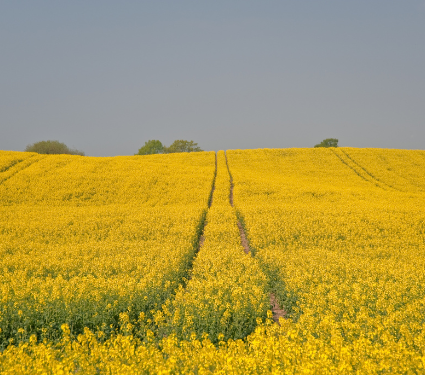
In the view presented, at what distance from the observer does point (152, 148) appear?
113875 millimetres

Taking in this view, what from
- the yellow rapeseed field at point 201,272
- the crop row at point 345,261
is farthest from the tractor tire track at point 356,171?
the yellow rapeseed field at point 201,272

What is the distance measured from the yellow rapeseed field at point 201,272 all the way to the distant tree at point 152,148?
6719 cm

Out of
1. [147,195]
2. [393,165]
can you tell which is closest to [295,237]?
[147,195]

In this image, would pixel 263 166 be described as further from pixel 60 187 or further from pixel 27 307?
pixel 27 307

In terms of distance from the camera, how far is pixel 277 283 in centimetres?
1350

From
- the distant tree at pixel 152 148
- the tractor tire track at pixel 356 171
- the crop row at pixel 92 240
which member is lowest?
the crop row at pixel 92 240

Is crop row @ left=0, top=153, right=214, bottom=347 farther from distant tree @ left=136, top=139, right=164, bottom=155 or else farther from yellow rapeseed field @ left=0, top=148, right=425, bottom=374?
distant tree @ left=136, top=139, right=164, bottom=155

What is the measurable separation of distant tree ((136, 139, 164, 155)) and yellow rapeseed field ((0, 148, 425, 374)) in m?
67.2

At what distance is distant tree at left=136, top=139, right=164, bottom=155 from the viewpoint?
113 meters

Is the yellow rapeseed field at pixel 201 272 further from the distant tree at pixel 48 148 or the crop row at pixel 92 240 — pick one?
the distant tree at pixel 48 148

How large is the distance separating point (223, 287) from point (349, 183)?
123 ft

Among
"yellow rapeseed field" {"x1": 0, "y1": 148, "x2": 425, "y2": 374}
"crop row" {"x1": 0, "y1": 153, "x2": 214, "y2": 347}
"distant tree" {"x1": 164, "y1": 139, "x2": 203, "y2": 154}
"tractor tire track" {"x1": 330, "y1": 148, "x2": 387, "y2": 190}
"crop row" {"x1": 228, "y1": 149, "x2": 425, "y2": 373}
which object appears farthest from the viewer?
"distant tree" {"x1": 164, "y1": 139, "x2": 203, "y2": 154}

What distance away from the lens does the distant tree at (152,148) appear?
11338cm

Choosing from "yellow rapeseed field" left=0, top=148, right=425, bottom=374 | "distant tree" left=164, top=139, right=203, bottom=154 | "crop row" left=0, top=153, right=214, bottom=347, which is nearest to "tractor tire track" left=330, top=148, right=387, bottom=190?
"yellow rapeseed field" left=0, top=148, right=425, bottom=374
